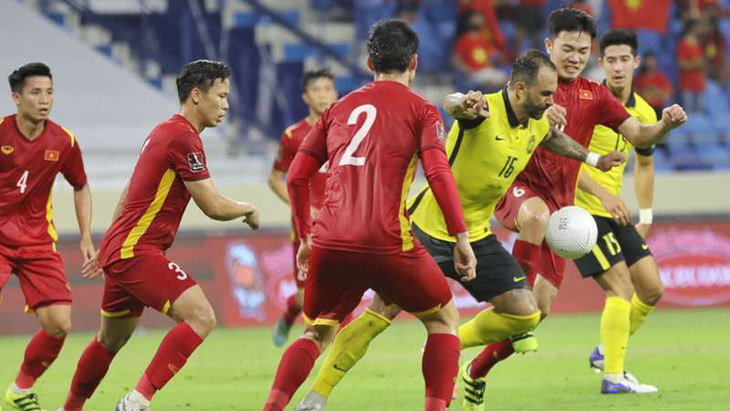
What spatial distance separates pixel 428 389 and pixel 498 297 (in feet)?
3.94

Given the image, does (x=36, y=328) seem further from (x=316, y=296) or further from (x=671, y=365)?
(x=316, y=296)

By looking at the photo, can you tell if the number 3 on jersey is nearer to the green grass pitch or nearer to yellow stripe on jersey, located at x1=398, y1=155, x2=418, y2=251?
yellow stripe on jersey, located at x1=398, y1=155, x2=418, y2=251

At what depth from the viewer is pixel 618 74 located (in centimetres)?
1007

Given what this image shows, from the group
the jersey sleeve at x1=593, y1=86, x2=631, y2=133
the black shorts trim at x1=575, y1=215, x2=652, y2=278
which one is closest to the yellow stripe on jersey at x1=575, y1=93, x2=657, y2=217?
the black shorts trim at x1=575, y1=215, x2=652, y2=278

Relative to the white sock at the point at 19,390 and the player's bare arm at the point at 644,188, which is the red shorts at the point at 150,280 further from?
the player's bare arm at the point at 644,188

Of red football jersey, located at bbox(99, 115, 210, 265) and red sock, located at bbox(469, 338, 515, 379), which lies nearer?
red football jersey, located at bbox(99, 115, 210, 265)

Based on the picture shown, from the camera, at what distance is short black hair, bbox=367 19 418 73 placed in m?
6.75

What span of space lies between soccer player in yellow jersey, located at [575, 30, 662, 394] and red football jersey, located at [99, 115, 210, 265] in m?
3.04

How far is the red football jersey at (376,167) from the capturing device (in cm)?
662

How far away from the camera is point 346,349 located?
7453 millimetres

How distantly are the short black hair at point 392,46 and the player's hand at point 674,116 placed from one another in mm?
1988

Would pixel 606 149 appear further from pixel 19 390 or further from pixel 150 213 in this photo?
pixel 19 390

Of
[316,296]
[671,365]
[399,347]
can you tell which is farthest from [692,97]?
[316,296]

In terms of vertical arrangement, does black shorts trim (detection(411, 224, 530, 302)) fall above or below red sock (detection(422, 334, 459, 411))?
above
